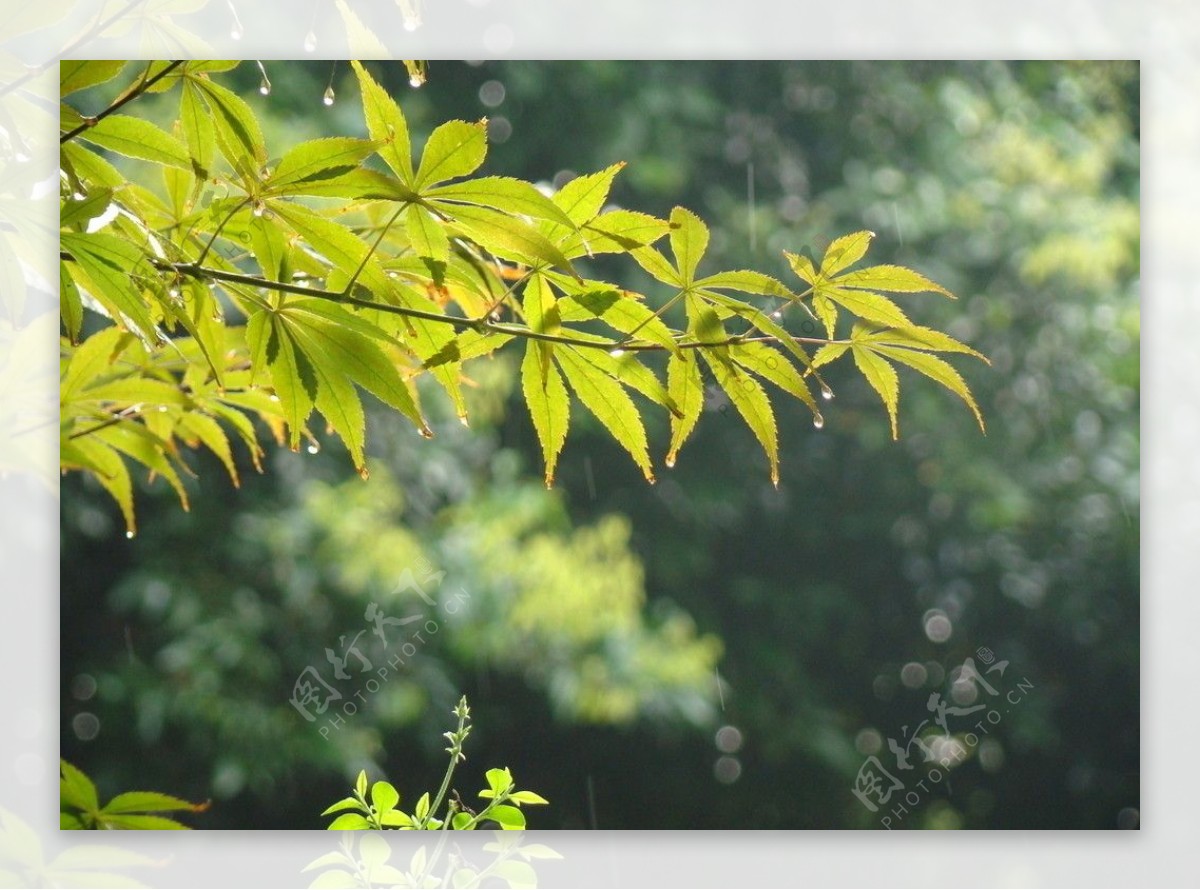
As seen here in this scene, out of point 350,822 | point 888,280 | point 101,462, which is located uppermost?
point 888,280

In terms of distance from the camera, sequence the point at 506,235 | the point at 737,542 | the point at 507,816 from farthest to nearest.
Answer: the point at 737,542 → the point at 507,816 → the point at 506,235

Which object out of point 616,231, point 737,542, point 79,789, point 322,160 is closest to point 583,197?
point 616,231

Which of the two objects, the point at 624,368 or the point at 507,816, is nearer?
the point at 624,368

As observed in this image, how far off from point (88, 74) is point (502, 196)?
0.29m

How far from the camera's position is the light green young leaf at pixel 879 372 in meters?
0.64

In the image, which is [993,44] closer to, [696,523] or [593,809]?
[696,523]

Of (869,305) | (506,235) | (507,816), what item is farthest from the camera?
(507,816)

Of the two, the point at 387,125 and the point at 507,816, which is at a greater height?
the point at 387,125

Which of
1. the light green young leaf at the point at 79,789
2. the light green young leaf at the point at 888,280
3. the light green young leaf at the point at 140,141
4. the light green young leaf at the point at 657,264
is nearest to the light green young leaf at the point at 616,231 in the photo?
the light green young leaf at the point at 657,264

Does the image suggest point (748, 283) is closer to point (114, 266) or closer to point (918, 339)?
point (918, 339)

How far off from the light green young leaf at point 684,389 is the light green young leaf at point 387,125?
0.17 metres

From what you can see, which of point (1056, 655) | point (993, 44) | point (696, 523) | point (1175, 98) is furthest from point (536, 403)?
point (1056, 655)

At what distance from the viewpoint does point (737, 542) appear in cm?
313

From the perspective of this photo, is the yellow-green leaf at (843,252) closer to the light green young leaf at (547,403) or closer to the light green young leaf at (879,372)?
the light green young leaf at (879,372)
